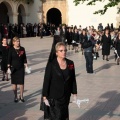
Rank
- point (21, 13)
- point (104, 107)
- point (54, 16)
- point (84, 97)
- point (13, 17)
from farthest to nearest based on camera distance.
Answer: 1. point (54, 16)
2. point (21, 13)
3. point (13, 17)
4. point (84, 97)
5. point (104, 107)

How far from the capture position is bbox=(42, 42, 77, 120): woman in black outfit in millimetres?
5148

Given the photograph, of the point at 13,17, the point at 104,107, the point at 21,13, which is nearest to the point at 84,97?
the point at 104,107

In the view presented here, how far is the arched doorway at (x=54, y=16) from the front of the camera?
136 ft

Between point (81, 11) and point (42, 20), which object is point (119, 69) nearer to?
point (81, 11)

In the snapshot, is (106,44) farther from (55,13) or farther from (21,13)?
(55,13)

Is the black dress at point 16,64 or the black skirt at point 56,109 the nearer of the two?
the black skirt at point 56,109

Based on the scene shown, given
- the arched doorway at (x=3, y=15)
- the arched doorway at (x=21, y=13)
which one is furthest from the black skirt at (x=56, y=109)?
the arched doorway at (x=3, y=15)

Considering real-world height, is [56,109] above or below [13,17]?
below

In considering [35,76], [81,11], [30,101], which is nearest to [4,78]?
[35,76]

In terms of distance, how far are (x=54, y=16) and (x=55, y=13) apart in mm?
476

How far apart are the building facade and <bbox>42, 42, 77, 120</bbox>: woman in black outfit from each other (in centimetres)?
3069

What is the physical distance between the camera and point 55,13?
138 ft

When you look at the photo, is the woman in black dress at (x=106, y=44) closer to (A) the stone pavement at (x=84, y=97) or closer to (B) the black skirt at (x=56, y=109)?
(A) the stone pavement at (x=84, y=97)

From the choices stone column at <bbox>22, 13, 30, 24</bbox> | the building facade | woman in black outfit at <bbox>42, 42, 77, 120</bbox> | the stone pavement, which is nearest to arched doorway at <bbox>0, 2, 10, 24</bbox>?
the building facade
